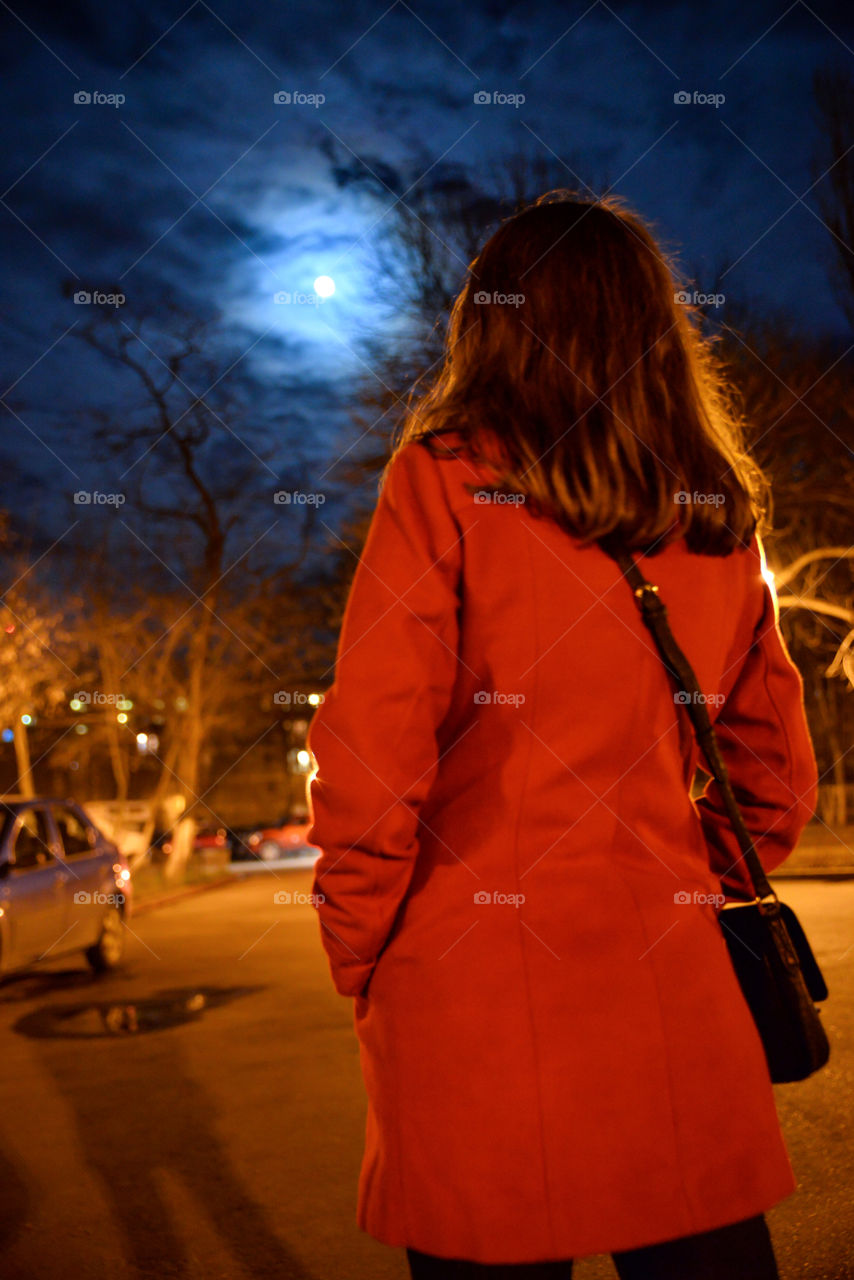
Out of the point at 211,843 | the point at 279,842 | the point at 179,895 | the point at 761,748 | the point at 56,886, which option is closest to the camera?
the point at 761,748

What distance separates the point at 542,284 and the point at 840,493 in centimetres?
2092

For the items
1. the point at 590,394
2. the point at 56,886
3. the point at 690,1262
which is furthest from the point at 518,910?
the point at 56,886

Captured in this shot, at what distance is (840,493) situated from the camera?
21031 mm

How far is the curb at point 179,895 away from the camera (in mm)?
19188

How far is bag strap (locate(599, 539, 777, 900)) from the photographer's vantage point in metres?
1.46

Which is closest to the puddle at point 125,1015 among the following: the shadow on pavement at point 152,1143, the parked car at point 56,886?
Answer: the shadow on pavement at point 152,1143

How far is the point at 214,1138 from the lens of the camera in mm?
5324

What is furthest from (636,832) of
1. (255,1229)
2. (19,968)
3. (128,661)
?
(128,661)

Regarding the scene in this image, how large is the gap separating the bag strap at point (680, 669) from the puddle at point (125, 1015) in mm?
7160

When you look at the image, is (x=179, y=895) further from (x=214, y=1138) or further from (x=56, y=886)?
(x=214, y=1138)

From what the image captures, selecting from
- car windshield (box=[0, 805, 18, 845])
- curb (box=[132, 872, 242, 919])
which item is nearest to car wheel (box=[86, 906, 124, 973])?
car windshield (box=[0, 805, 18, 845])

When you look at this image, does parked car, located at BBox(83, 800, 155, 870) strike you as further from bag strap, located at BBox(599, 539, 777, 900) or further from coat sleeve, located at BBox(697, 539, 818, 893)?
bag strap, located at BBox(599, 539, 777, 900)

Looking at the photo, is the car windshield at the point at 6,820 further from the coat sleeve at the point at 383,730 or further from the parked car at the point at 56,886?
the coat sleeve at the point at 383,730

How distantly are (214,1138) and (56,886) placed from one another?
16.6 ft
